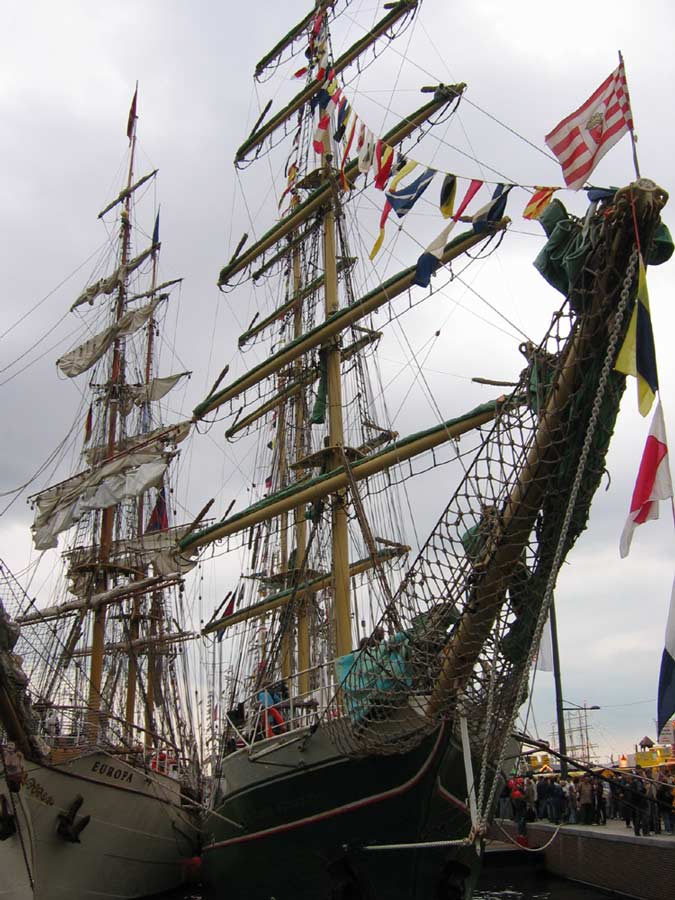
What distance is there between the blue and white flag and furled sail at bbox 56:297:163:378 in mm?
24180

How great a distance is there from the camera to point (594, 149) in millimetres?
7477

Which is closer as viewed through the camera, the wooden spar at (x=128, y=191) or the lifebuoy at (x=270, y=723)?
the lifebuoy at (x=270, y=723)

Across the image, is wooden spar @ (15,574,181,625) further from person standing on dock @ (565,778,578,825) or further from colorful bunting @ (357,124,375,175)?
colorful bunting @ (357,124,375,175)

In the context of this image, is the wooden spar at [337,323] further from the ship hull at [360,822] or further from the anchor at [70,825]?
the anchor at [70,825]

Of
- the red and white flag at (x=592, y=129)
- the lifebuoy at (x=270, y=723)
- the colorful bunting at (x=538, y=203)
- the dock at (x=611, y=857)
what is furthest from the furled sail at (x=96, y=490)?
the red and white flag at (x=592, y=129)

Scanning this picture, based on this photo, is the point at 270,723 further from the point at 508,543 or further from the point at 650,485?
the point at 650,485

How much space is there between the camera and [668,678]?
647cm

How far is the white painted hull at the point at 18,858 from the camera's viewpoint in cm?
1480

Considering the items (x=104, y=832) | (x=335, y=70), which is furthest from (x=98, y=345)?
(x=104, y=832)

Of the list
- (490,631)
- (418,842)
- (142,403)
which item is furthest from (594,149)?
(142,403)

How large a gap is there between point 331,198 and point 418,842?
52.2 ft

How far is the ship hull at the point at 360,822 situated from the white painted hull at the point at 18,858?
455cm

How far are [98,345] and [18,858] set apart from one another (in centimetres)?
1720

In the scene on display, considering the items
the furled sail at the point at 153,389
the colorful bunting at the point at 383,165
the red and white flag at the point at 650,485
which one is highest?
the furled sail at the point at 153,389
